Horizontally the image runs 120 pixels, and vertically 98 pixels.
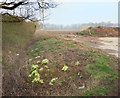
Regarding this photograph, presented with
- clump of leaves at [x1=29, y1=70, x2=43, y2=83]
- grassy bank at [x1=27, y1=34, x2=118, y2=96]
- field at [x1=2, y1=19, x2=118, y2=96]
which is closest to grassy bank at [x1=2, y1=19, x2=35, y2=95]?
field at [x1=2, y1=19, x2=118, y2=96]

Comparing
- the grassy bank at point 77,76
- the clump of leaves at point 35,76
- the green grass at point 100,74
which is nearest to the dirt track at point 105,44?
the green grass at point 100,74

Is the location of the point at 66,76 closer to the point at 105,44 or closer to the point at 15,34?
the point at 105,44

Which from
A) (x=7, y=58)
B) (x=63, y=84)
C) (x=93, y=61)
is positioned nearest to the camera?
(x=63, y=84)

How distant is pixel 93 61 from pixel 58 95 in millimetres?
2064

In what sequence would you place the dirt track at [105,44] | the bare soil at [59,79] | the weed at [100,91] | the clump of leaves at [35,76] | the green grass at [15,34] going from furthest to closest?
1. the green grass at [15,34]
2. the dirt track at [105,44]
3. the clump of leaves at [35,76]
4. the bare soil at [59,79]
5. the weed at [100,91]

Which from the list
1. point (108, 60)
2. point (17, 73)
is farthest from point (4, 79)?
point (108, 60)

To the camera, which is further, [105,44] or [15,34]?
[15,34]

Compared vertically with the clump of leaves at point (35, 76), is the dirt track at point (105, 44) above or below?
above

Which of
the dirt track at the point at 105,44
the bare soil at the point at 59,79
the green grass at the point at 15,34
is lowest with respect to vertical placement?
the bare soil at the point at 59,79

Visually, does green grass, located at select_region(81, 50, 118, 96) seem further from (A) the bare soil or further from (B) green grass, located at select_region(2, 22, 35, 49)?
(B) green grass, located at select_region(2, 22, 35, 49)

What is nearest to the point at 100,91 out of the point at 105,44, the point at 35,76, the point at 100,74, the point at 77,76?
the point at 100,74

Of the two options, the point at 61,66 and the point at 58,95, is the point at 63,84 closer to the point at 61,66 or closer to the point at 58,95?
the point at 58,95

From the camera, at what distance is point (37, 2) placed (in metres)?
7.50

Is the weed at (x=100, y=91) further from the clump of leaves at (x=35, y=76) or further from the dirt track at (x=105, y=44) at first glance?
the dirt track at (x=105, y=44)
